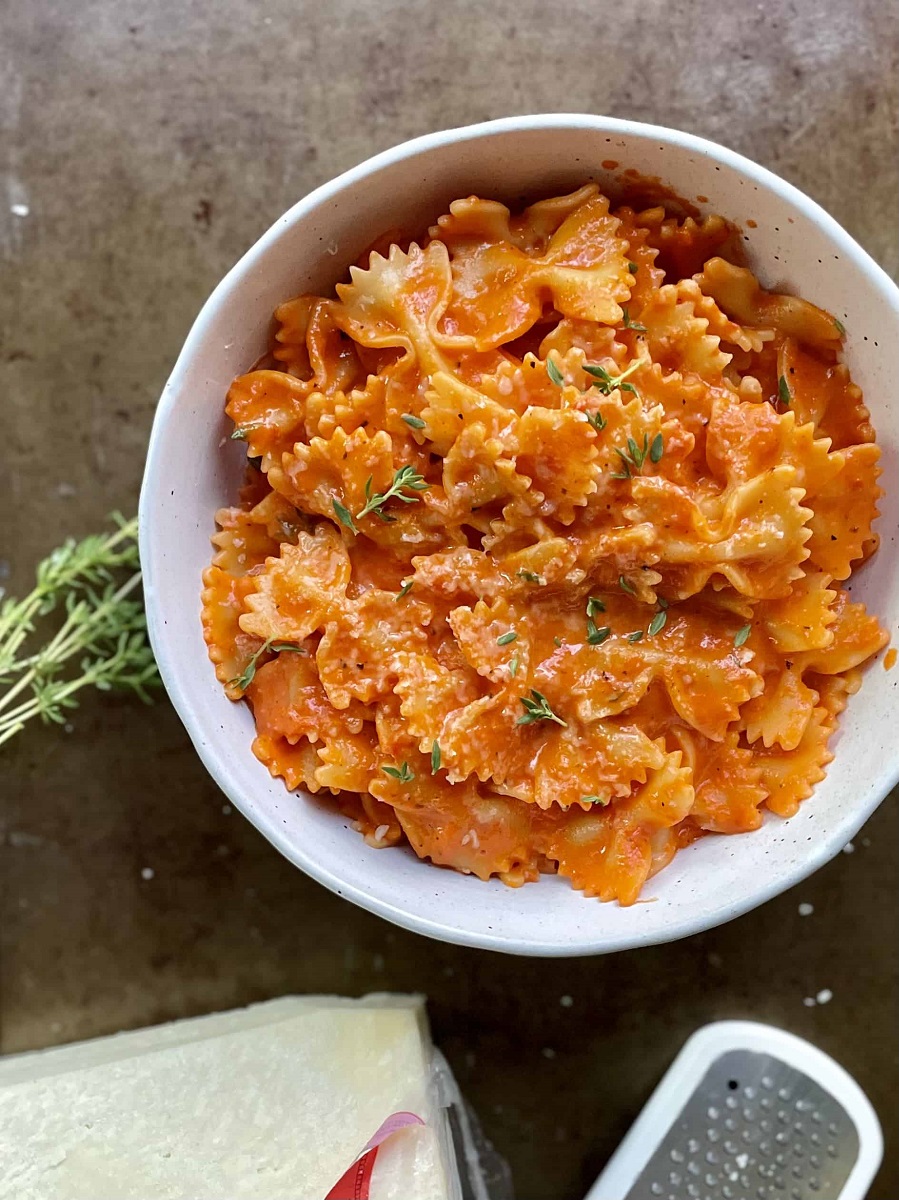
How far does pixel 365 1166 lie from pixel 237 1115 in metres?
0.36

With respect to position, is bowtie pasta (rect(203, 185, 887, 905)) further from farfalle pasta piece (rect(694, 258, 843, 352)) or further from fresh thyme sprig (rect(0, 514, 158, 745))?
fresh thyme sprig (rect(0, 514, 158, 745))

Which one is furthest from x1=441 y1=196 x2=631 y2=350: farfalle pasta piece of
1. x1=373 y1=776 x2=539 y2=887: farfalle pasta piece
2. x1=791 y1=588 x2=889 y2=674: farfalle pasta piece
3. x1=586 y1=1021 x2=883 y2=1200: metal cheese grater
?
x1=586 y1=1021 x2=883 y2=1200: metal cheese grater

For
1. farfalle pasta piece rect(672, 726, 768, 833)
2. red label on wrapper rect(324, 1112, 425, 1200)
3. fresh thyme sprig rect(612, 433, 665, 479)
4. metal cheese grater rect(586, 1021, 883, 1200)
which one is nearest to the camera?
fresh thyme sprig rect(612, 433, 665, 479)

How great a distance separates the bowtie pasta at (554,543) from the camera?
1873mm

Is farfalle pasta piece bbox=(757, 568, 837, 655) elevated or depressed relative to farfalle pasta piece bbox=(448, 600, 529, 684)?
elevated

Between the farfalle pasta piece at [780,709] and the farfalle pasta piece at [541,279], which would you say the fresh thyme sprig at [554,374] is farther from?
the farfalle pasta piece at [780,709]

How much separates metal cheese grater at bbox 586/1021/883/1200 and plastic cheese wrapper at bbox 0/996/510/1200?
52 centimetres

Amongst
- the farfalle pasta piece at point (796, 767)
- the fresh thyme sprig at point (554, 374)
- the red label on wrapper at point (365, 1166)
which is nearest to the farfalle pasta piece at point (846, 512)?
the farfalle pasta piece at point (796, 767)

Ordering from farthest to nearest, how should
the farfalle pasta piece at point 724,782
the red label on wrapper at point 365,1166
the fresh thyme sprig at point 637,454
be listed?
the red label on wrapper at point 365,1166
the farfalle pasta piece at point 724,782
the fresh thyme sprig at point 637,454

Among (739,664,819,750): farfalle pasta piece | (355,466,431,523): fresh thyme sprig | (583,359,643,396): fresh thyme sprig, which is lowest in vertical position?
(739,664,819,750): farfalle pasta piece

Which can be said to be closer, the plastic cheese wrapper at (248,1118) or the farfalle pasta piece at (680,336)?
the farfalle pasta piece at (680,336)

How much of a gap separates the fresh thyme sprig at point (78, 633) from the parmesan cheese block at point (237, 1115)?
85 centimetres

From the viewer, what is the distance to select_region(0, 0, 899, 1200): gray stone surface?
101 inches

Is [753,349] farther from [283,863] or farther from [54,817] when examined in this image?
[54,817]
